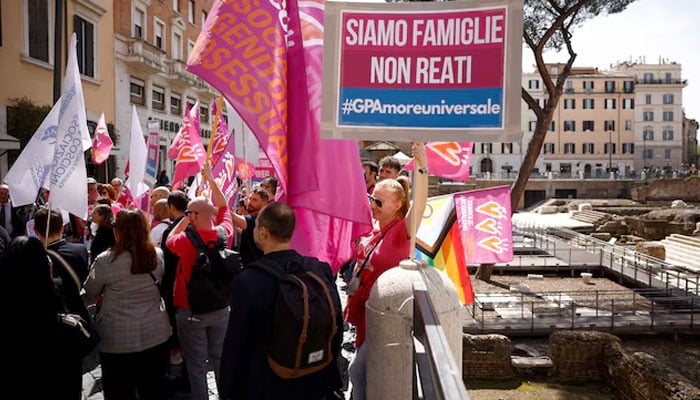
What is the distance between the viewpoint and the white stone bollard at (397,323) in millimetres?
3025

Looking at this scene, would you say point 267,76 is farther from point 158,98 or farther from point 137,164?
point 158,98

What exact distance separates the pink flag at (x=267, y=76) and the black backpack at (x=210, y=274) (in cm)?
91

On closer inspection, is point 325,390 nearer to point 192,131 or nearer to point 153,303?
point 153,303

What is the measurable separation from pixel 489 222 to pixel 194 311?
4.60 m

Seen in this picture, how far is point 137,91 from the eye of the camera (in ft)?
83.0

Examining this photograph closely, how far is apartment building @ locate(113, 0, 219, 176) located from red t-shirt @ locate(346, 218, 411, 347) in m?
20.5

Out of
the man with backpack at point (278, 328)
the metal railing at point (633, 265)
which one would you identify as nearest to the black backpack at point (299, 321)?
the man with backpack at point (278, 328)

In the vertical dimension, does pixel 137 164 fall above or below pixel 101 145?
below

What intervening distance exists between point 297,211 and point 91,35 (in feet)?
67.7

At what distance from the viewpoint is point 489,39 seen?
3.15 metres

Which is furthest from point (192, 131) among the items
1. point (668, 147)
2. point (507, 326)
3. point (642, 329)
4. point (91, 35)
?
point (668, 147)

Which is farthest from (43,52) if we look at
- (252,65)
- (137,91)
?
(252,65)

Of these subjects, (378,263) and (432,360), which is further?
(378,263)

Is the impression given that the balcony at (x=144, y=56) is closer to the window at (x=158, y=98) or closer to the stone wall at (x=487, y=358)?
the window at (x=158, y=98)
